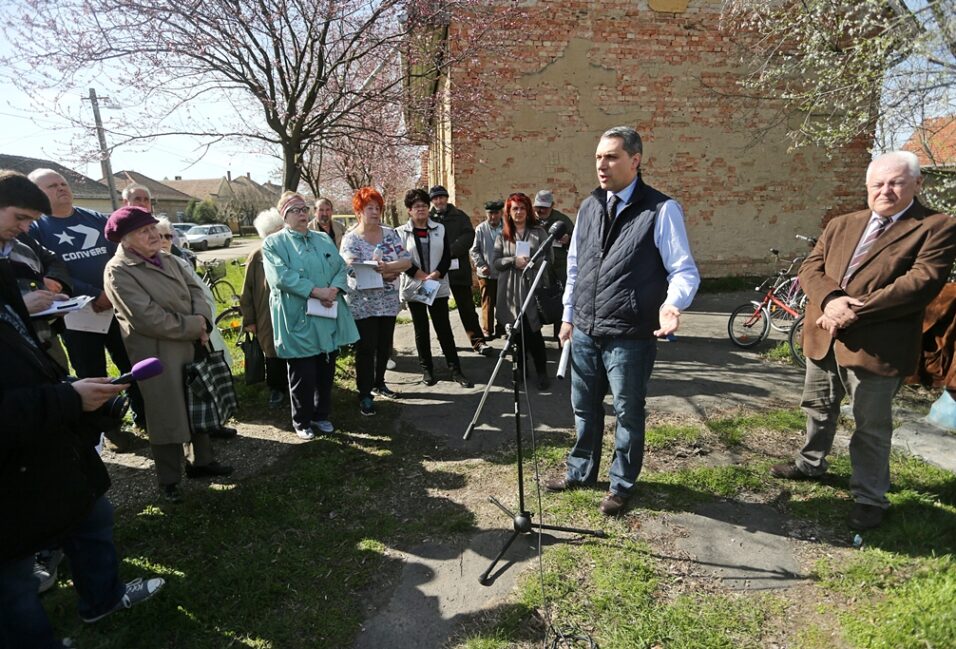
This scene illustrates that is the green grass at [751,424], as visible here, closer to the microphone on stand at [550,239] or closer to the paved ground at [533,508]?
the paved ground at [533,508]

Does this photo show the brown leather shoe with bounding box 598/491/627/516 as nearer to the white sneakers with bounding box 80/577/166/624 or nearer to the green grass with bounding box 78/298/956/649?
the green grass with bounding box 78/298/956/649

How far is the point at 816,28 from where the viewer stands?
25.2ft

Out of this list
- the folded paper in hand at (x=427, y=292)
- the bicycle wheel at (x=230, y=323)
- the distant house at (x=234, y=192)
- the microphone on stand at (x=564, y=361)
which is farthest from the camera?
the distant house at (x=234, y=192)

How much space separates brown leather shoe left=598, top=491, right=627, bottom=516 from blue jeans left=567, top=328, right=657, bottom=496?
1.2 inches

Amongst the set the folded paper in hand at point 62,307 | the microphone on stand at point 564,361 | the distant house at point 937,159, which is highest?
the distant house at point 937,159

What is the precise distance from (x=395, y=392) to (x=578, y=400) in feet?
8.56

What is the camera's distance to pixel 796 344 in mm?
5789

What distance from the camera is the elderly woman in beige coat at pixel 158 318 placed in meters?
3.06

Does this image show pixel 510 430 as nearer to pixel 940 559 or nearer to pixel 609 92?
pixel 940 559

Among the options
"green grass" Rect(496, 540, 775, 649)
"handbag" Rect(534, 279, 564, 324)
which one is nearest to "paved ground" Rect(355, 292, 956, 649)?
"green grass" Rect(496, 540, 775, 649)

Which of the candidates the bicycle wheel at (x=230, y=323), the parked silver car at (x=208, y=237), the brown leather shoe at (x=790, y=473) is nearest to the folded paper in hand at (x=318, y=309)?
the brown leather shoe at (x=790, y=473)

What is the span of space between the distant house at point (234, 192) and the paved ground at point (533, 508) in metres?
57.7

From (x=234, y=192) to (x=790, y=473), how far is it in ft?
241

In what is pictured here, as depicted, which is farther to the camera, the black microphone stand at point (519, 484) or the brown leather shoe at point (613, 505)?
the brown leather shoe at point (613, 505)
